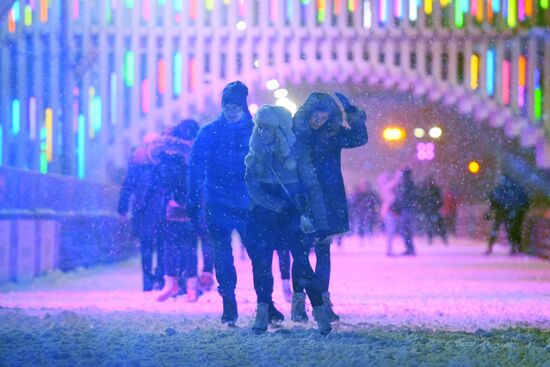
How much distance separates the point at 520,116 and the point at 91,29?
26.0ft

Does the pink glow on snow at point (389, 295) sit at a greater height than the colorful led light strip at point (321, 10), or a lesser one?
lesser

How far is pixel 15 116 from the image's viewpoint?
16297 millimetres

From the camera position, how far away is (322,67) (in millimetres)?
16984

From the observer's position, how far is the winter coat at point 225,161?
6.80 metres

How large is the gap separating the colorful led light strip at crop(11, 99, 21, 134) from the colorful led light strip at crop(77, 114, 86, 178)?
1049mm

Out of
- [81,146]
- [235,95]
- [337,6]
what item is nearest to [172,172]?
[235,95]

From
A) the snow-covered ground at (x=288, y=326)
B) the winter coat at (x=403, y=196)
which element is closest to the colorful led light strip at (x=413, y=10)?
the winter coat at (x=403, y=196)

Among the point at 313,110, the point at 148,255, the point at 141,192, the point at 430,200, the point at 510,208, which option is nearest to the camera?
the point at 313,110

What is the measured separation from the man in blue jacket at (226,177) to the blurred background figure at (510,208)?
11.2 m

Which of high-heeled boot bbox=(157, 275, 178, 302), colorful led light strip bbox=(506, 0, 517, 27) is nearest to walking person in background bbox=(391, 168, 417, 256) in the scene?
colorful led light strip bbox=(506, 0, 517, 27)

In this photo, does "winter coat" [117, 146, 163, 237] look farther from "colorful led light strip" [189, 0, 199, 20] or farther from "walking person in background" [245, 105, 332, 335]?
"colorful led light strip" [189, 0, 199, 20]

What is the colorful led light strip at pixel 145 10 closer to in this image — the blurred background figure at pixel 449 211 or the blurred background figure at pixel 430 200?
the blurred background figure at pixel 430 200

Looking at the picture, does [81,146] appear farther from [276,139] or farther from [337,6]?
[276,139]

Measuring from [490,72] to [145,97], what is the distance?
250 inches
